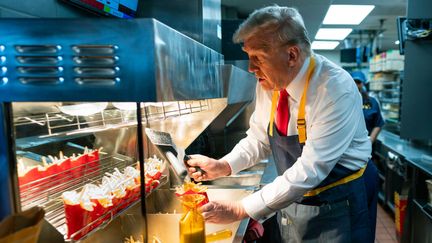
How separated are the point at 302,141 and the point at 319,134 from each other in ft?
0.48

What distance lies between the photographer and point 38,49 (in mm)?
655

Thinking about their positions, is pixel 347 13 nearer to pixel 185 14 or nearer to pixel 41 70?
pixel 185 14

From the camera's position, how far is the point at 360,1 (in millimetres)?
4504

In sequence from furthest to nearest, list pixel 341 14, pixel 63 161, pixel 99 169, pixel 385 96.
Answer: pixel 385 96, pixel 341 14, pixel 99 169, pixel 63 161

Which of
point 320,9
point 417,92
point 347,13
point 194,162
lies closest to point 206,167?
point 194,162

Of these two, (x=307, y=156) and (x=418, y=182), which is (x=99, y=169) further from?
(x=418, y=182)

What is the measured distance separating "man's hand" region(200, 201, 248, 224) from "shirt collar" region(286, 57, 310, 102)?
21.0 inches

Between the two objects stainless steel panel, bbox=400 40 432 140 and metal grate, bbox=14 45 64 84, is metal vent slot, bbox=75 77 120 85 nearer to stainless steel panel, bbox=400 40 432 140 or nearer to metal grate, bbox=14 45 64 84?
metal grate, bbox=14 45 64 84

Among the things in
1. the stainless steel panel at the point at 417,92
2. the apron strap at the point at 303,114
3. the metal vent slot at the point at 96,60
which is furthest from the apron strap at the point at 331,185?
the stainless steel panel at the point at 417,92

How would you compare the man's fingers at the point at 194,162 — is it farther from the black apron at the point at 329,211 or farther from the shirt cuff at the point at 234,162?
the black apron at the point at 329,211

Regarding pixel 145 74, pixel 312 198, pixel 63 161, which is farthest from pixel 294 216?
pixel 145 74

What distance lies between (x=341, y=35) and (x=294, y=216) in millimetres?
6381

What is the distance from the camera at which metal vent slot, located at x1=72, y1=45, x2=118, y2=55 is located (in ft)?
2.07

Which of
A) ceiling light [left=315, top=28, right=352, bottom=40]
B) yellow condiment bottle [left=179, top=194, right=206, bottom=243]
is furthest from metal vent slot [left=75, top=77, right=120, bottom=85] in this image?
ceiling light [left=315, top=28, right=352, bottom=40]
